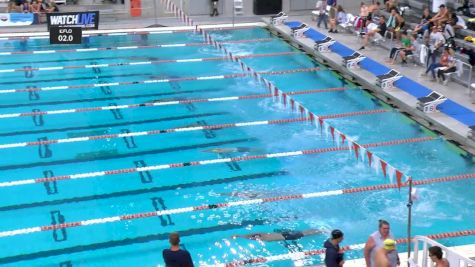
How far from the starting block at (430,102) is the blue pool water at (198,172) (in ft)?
1.19

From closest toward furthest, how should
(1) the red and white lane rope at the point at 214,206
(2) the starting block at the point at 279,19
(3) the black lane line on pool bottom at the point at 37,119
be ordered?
(1) the red and white lane rope at the point at 214,206
(3) the black lane line on pool bottom at the point at 37,119
(2) the starting block at the point at 279,19

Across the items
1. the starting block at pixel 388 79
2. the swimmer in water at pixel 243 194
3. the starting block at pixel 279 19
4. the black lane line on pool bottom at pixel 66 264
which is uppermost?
the starting block at pixel 279 19

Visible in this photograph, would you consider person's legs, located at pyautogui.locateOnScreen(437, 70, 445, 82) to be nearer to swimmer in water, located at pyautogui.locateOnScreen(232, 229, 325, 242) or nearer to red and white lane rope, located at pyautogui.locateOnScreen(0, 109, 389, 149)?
red and white lane rope, located at pyautogui.locateOnScreen(0, 109, 389, 149)

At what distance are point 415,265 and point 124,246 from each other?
12.1 ft

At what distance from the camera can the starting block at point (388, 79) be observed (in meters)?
15.3

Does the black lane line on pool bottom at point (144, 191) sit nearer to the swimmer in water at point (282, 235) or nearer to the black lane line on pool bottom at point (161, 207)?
the black lane line on pool bottom at point (161, 207)

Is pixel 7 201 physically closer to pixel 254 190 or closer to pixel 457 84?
pixel 254 190

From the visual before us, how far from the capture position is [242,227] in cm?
995

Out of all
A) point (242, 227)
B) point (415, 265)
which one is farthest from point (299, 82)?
point (415, 265)

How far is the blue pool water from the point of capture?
9.61 m

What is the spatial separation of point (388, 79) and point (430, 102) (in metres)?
1.70

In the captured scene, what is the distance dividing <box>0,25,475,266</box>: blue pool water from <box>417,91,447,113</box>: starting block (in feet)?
1.19

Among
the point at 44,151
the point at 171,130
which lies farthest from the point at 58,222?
the point at 171,130

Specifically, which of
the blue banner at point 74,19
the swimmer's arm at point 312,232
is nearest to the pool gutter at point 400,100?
the swimmer's arm at point 312,232
